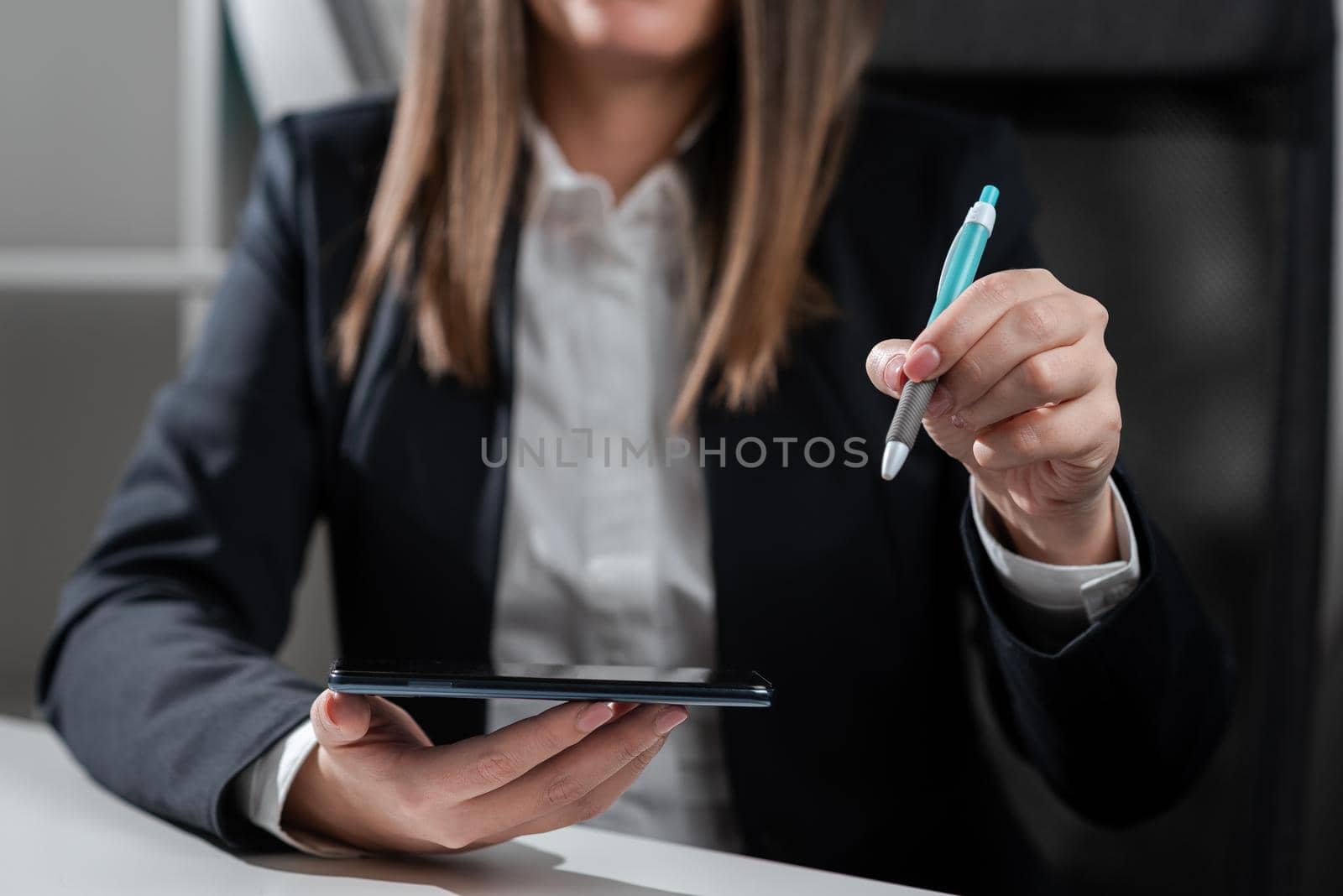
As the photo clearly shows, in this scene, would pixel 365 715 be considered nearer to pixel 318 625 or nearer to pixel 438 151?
pixel 438 151

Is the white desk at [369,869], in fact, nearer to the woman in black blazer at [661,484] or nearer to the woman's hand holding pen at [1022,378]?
the woman in black blazer at [661,484]

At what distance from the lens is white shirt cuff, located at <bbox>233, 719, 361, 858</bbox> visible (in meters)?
0.35

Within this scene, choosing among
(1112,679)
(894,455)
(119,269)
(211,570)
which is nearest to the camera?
(894,455)

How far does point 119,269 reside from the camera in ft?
2.60

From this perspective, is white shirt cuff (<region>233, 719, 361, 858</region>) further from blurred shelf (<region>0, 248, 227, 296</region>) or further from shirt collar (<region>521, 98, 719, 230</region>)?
blurred shelf (<region>0, 248, 227, 296</region>)

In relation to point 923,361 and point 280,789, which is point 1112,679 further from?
point 280,789

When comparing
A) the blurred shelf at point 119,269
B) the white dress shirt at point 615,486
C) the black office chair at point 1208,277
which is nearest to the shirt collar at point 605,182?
the white dress shirt at point 615,486

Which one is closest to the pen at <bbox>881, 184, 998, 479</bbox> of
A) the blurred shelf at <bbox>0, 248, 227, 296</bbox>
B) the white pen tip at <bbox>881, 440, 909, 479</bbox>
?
the white pen tip at <bbox>881, 440, 909, 479</bbox>

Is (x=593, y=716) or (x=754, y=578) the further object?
(x=754, y=578)

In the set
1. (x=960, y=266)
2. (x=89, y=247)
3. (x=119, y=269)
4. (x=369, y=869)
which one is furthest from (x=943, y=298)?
(x=89, y=247)

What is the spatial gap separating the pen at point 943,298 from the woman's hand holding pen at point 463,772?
83 millimetres

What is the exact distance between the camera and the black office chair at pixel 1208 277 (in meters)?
0.53

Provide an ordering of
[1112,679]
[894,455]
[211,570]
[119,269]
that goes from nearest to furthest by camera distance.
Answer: [894,455] → [1112,679] → [211,570] → [119,269]

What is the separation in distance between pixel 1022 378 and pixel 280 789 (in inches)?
9.9
